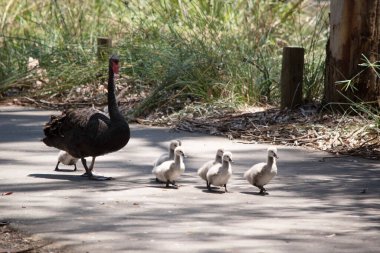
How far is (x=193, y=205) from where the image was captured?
314 inches

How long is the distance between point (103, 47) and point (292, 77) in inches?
144

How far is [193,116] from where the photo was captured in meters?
12.8

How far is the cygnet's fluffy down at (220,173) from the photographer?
336 inches

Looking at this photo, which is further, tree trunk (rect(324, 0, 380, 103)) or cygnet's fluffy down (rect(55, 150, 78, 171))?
tree trunk (rect(324, 0, 380, 103))

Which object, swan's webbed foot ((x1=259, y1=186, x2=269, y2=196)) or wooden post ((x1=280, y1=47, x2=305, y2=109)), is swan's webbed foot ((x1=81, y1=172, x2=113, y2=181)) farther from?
wooden post ((x1=280, y1=47, x2=305, y2=109))

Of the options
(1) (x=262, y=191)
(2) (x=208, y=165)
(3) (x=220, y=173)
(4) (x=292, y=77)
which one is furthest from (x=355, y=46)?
(3) (x=220, y=173)

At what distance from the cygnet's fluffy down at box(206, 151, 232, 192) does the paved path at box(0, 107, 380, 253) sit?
4.7 inches

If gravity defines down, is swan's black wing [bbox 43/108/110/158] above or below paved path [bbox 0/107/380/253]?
above

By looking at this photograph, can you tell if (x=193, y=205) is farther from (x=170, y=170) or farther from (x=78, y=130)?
(x=78, y=130)

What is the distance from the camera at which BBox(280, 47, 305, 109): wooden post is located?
12336mm

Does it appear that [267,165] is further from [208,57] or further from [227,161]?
[208,57]

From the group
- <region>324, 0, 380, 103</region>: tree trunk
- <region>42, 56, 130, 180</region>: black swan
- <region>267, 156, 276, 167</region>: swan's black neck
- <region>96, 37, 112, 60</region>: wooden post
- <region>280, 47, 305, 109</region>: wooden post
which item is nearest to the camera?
<region>267, 156, 276, 167</region>: swan's black neck

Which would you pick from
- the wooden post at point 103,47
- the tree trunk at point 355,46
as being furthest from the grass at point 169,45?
the tree trunk at point 355,46

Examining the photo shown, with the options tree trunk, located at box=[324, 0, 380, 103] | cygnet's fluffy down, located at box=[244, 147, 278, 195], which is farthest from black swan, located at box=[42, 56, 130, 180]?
tree trunk, located at box=[324, 0, 380, 103]
